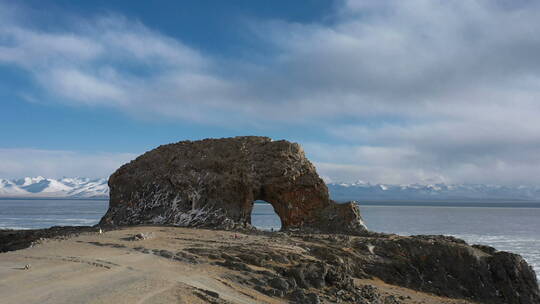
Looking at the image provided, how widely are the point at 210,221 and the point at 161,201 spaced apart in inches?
132

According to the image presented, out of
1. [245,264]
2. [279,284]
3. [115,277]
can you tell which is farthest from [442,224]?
[115,277]

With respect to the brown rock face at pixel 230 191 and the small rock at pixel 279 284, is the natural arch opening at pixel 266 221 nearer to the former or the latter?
the brown rock face at pixel 230 191

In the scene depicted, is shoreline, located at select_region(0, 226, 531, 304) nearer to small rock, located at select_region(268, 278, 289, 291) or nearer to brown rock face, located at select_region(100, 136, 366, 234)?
small rock, located at select_region(268, 278, 289, 291)

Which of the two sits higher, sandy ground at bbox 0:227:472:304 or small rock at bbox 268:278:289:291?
sandy ground at bbox 0:227:472:304

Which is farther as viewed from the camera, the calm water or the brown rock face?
the calm water

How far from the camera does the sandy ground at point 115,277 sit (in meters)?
9.65

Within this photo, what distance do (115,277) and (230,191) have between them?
13.2 meters

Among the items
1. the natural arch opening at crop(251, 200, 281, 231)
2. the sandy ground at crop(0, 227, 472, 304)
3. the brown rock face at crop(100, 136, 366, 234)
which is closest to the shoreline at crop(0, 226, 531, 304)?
the sandy ground at crop(0, 227, 472, 304)

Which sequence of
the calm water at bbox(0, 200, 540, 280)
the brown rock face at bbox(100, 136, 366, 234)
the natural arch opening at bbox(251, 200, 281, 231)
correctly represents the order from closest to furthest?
the brown rock face at bbox(100, 136, 366, 234) → the calm water at bbox(0, 200, 540, 280) → the natural arch opening at bbox(251, 200, 281, 231)

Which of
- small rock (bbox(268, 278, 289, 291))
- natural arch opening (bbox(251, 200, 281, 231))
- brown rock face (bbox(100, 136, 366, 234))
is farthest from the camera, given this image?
natural arch opening (bbox(251, 200, 281, 231))

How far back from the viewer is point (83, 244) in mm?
16156

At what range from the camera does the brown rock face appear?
930 inches

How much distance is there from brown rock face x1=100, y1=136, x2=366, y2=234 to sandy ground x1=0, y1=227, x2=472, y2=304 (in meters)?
6.56

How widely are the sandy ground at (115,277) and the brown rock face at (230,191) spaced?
21.5ft
